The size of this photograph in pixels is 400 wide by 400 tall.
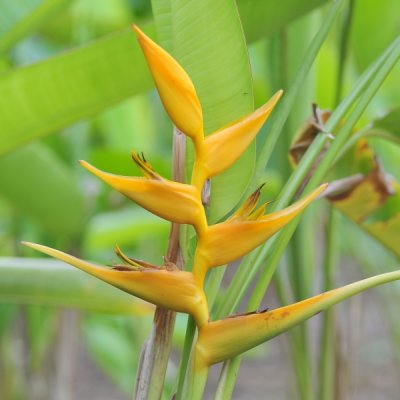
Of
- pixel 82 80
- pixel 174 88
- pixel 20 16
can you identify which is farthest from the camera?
pixel 20 16

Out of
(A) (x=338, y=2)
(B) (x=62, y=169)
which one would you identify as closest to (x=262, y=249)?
(A) (x=338, y=2)

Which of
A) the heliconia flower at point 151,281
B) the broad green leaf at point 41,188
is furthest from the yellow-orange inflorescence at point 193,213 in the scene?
the broad green leaf at point 41,188

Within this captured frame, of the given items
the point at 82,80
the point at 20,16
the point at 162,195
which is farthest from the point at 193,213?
the point at 20,16

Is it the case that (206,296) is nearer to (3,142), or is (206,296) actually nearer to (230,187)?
(230,187)

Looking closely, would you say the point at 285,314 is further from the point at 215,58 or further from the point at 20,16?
the point at 20,16

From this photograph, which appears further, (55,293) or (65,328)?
(65,328)

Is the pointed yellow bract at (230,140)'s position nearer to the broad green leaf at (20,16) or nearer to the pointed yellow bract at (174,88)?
the pointed yellow bract at (174,88)

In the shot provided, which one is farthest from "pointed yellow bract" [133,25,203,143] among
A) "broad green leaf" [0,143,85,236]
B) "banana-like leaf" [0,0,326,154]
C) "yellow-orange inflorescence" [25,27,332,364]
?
"broad green leaf" [0,143,85,236]

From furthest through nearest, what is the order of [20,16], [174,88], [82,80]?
[20,16] < [82,80] < [174,88]
